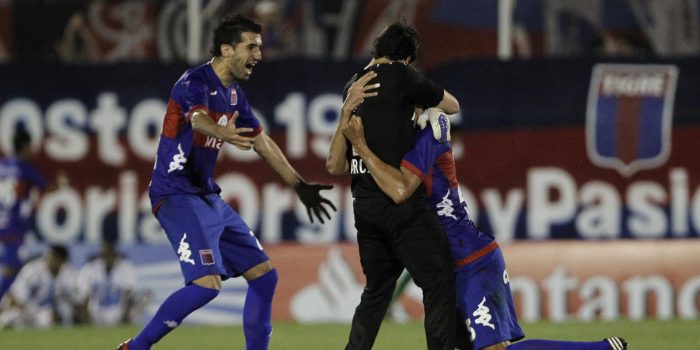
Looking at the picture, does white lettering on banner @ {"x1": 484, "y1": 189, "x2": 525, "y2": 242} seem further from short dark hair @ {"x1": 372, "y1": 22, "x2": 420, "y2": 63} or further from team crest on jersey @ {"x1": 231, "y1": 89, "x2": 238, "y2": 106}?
A: short dark hair @ {"x1": 372, "y1": 22, "x2": 420, "y2": 63}

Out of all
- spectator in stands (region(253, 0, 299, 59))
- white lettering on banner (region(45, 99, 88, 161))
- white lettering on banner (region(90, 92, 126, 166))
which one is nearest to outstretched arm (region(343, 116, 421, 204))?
white lettering on banner (region(90, 92, 126, 166))

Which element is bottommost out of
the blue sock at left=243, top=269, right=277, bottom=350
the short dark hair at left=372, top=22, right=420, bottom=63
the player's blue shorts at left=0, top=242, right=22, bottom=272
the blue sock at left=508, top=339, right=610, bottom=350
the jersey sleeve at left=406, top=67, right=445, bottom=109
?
the player's blue shorts at left=0, top=242, right=22, bottom=272

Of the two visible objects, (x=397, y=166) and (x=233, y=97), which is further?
(x=233, y=97)

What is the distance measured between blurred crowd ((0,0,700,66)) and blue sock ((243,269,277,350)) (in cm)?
768

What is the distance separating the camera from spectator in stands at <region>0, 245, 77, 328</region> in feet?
50.1

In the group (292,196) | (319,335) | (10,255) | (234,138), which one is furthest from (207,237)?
(292,196)

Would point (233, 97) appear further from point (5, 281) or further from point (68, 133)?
point (68, 133)

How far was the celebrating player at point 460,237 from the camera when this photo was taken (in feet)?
25.3

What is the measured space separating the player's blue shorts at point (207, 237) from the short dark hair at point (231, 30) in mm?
941

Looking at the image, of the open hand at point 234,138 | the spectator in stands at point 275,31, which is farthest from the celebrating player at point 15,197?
the open hand at point 234,138

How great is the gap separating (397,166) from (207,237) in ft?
4.84

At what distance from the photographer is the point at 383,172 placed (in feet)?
25.4

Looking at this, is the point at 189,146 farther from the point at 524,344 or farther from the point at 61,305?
the point at 61,305

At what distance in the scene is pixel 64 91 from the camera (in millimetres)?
15523
